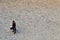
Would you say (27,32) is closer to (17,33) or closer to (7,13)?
Answer: (17,33)

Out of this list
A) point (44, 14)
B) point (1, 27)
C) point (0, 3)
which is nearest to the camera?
point (1, 27)

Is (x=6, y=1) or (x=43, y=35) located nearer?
(x=43, y=35)

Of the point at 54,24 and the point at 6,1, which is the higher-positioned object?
the point at 6,1

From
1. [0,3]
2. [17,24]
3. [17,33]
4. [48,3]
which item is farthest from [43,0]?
[17,33]

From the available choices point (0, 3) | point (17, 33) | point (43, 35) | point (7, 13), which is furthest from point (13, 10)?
point (43, 35)

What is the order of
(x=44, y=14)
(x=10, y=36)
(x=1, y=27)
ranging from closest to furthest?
1. (x=10, y=36)
2. (x=1, y=27)
3. (x=44, y=14)

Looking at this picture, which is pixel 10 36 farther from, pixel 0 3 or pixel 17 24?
pixel 0 3
